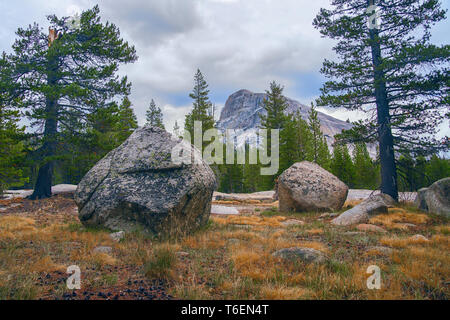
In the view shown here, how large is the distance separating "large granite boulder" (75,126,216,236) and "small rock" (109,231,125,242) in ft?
1.10

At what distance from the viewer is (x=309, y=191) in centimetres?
1150

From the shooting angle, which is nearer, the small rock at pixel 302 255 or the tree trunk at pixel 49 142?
the small rock at pixel 302 255

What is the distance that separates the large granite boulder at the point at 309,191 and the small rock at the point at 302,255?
771cm

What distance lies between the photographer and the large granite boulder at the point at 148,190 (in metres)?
5.87

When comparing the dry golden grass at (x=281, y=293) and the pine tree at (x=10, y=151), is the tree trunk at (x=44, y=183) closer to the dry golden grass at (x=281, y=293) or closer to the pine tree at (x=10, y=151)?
the pine tree at (x=10, y=151)

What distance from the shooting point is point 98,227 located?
6.32 metres

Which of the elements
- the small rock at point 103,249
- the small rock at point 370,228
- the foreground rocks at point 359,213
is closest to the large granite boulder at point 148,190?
the small rock at point 103,249

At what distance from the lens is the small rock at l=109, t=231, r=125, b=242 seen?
17.9ft

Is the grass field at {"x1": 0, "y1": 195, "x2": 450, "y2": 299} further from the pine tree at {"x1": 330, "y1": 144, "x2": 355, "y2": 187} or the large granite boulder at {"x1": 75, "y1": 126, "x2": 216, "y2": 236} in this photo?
the pine tree at {"x1": 330, "y1": 144, "x2": 355, "y2": 187}

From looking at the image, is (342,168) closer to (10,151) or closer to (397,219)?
(397,219)

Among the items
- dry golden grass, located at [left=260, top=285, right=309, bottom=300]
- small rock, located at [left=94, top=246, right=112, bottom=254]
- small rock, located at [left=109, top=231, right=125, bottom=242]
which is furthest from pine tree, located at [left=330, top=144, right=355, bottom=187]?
dry golden grass, located at [left=260, top=285, right=309, bottom=300]

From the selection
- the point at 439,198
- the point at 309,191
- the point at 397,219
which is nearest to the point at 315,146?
the point at 309,191

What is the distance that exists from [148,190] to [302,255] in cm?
381
